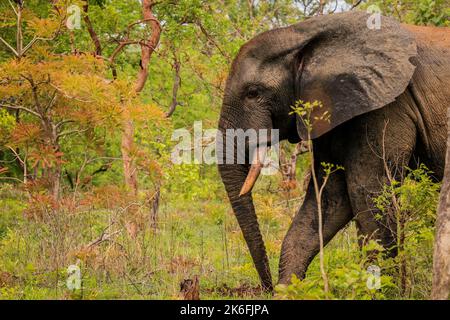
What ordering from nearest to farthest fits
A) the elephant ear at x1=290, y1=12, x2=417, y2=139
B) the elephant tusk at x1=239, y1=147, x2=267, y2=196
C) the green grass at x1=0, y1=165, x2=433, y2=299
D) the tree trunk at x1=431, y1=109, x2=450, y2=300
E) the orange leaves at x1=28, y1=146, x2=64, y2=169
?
1. the tree trunk at x1=431, y1=109, x2=450, y2=300
2. the green grass at x1=0, y1=165, x2=433, y2=299
3. the elephant ear at x1=290, y1=12, x2=417, y2=139
4. the elephant tusk at x1=239, y1=147, x2=267, y2=196
5. the orange leaves at x1=28, y1=146, x2=64, y2=169

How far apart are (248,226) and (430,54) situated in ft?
7.62

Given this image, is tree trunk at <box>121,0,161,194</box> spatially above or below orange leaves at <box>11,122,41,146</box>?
above

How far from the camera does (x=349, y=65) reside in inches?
313

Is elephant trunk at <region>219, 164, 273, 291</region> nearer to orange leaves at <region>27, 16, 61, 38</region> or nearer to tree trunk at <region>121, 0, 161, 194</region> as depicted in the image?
orange leaves at <region>27, 16, 61, 38</region>

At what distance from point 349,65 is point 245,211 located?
167 cm

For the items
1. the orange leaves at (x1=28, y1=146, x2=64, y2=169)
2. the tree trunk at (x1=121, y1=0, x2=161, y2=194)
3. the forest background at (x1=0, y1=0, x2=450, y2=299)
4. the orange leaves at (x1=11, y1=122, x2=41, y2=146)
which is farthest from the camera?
the tree trunk at (x1=121, y1=0, x2=161, y2=194)

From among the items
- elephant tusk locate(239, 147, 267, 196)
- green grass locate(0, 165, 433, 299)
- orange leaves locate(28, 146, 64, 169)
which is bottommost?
green grass locate(0, 165, 433, 299)

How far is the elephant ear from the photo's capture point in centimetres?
778

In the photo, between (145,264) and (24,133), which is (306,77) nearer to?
(145,264)

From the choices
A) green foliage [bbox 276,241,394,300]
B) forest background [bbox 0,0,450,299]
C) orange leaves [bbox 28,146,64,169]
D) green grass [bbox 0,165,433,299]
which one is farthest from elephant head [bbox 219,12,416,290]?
orange leaves [bbox 28,146,64,169]

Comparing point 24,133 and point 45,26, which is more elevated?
point 45,26

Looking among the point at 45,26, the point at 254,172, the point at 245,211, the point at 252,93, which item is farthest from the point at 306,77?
the point at 45,26

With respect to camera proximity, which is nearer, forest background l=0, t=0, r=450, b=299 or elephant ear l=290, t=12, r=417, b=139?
forest background l=0, t=0, r=450, b=299
